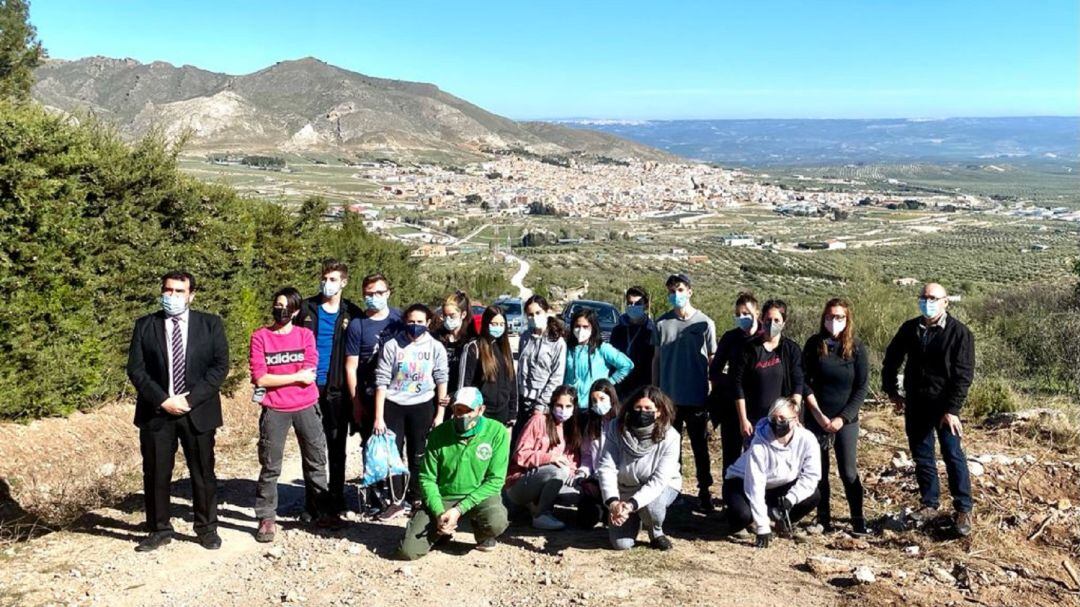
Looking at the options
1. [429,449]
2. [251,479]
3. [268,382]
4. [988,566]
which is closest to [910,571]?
[988,566]

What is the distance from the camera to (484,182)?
115 meters

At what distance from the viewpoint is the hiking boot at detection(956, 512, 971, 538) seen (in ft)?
17.2

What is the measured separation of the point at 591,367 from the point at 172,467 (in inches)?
118

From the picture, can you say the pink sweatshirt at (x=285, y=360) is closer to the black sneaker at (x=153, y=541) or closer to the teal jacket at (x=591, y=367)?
the black sneaker at (x=153, y=541)

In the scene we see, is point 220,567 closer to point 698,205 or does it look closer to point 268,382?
point 268,382

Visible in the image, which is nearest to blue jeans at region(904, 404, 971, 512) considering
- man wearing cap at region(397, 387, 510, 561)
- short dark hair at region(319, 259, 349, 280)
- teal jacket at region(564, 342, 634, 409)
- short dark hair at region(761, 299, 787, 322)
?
short dark hair at region(761, 299, 787, 322)

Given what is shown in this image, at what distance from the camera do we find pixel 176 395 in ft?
16.3

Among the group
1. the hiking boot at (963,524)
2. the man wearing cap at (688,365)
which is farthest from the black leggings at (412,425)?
the hiking boot at (963,524)

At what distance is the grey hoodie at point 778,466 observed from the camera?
528 cm

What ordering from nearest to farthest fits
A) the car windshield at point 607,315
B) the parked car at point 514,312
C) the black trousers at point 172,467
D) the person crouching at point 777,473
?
the black trousers at point 172,467, the person crouching at point 777,473, the car windshield at point 607,315, the parked car at point 514,312

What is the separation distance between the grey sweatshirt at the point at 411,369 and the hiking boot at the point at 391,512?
0.84 metres

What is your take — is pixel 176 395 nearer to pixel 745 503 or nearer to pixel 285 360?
pixel 285 360

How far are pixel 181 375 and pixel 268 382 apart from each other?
1.72ft

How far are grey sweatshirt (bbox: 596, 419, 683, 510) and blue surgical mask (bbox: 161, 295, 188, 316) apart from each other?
2.90m
